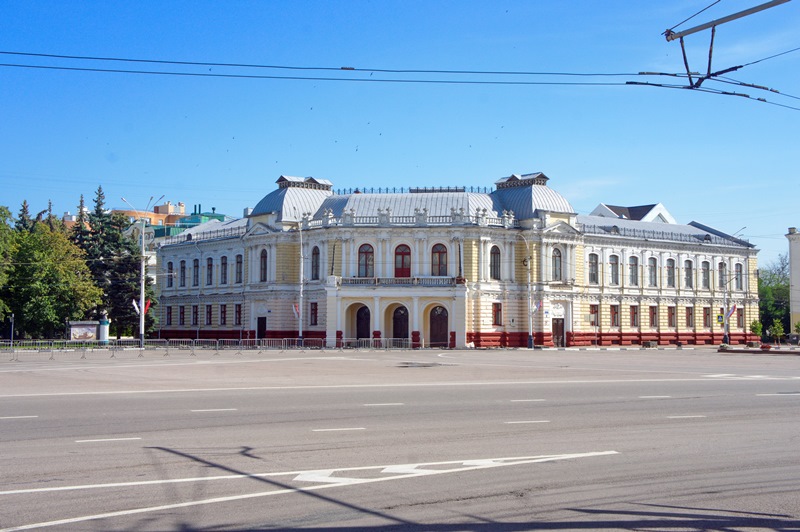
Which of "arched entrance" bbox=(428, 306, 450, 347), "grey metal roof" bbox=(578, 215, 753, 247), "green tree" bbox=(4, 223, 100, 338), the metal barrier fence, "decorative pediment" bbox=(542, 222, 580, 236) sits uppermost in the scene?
"grey metal roof" bbox=(578, 215, 753, 247)

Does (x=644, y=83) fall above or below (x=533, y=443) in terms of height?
above

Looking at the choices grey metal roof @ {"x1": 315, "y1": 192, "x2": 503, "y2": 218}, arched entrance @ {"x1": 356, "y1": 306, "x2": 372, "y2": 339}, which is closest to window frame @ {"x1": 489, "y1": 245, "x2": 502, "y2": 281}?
grey metal roof @ {"x1": 315, "y1": 192, "x2": 503, "y2": 218}

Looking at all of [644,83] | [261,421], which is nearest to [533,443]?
[261,421]

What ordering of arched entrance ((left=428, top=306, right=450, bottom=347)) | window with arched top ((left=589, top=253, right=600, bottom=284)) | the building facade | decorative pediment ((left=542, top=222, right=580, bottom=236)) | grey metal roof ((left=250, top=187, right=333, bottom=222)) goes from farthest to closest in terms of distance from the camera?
1. window with arched top ((left=589, top=253, right=600, bottom=284))
2. grey metal roof ((left=250, top=187, right=333, bottom=222))
3. decorative pediment ((left=542, top=222, right=580, bottom=236))
4. arched entrance ((left=428, top=306, right=450, bottom=347))
5. the building facade

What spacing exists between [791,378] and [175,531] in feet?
91.8

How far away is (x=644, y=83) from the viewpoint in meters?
18.5

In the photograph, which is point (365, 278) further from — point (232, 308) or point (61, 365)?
point (61, 365)

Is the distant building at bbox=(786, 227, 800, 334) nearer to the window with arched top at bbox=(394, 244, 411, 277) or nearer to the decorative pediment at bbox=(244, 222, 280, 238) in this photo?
the window with arched top at bbox=(394, 244, 411, 277)

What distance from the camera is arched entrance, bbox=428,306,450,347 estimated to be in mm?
66088

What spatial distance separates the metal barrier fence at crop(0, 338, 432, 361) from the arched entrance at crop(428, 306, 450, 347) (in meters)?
1.39

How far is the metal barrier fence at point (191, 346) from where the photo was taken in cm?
5228

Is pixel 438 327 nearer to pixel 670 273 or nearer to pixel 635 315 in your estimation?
pixel 635 315

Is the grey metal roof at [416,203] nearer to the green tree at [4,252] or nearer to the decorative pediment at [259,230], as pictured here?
the decorative pediment at [259,230]

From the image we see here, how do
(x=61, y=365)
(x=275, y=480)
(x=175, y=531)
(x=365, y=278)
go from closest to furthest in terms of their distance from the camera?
(x=175, y=531) → (x=275, y=480) → (x=61, y=365) → (x=365, y=278)
